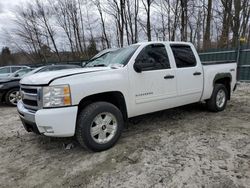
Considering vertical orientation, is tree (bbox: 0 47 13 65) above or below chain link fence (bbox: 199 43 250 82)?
above

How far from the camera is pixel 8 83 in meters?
7.21

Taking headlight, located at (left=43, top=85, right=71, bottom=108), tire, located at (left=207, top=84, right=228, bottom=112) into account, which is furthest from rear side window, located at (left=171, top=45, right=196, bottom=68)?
headlight, located at (left=43, top=85, right=71, bottom=108)

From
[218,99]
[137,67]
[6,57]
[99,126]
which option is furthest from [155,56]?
[6,57]

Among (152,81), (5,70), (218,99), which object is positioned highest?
(5,70)

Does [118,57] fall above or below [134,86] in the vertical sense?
above

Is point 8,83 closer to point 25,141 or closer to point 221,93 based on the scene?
point 25,141

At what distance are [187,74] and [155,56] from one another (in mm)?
912

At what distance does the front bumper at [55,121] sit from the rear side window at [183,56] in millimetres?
2504

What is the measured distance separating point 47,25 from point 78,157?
30.1 meters

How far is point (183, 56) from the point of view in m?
4.36

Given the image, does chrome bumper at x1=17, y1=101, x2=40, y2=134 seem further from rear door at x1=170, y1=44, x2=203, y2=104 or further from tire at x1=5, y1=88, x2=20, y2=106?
tire at x1=5, y1=88, x2=20, y2=106

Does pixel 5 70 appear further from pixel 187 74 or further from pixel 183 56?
pixel 187 74

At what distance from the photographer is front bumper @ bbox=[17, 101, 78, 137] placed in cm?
273

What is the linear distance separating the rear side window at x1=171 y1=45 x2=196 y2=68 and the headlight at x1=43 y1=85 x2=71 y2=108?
247 centimetres
